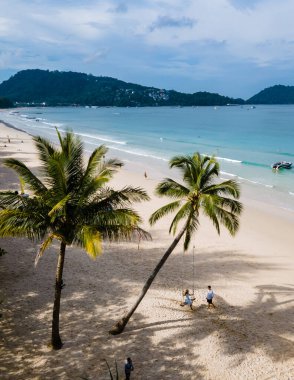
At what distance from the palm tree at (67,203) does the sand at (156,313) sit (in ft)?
13.7

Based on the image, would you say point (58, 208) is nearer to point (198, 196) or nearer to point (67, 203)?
point (67, 203)

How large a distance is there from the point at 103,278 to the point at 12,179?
2156 centimetres

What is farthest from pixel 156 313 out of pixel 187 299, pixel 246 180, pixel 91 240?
pixel 246 180

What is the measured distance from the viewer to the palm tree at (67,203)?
9922 millimetres

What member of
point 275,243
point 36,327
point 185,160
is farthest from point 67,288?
point 275,243

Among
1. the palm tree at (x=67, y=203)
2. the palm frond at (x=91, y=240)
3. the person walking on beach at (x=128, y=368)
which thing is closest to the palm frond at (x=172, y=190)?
the palm tree at (x=67, y=203)

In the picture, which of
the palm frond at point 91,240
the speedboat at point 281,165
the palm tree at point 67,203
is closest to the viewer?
the palm frond at point 91,240

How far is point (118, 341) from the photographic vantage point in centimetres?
1280

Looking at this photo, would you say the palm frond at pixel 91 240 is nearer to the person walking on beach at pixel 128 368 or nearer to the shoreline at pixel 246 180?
the person walking on beach at pixel 128 368

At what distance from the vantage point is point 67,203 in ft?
33.1

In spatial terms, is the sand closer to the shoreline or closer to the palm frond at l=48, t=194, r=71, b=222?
the palm frond at l=48, t=194, r=71, b=222

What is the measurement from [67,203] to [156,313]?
21.6ft

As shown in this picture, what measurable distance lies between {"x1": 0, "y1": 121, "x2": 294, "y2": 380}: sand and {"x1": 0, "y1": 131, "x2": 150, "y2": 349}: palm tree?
417cm

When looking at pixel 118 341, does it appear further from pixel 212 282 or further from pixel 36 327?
pixel 212 282
